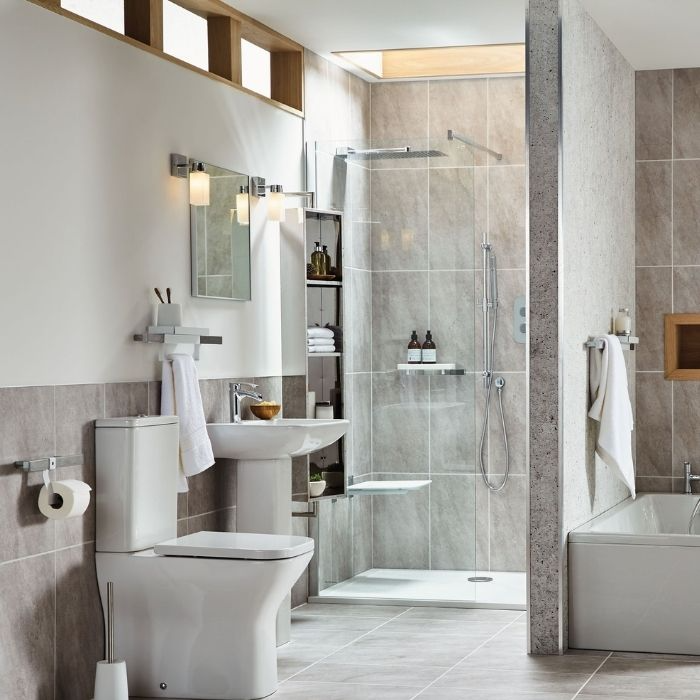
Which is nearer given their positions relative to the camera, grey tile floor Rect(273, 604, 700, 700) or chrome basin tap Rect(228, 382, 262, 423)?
grey tile floor Rect(273, 604, 700, 700)

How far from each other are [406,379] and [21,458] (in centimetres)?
237

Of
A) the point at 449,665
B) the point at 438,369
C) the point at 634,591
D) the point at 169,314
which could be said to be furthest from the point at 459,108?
the point at 449,665

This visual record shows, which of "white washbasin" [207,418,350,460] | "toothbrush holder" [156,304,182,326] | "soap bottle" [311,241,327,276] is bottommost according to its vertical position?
"white washbasin" [207,418,350,460]

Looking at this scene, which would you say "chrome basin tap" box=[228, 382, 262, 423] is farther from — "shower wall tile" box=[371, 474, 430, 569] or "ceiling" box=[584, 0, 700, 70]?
"ceiling" box=[584, 0, 700, 70]

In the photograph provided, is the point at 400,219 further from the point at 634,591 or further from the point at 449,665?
the point at 449,665

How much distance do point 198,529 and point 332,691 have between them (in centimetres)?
98

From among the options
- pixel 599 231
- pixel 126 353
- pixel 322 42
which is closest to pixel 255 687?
pixel 126 353

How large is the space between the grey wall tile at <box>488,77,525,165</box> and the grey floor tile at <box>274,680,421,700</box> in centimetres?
321

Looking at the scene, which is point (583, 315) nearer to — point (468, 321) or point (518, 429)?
point (468, 321)

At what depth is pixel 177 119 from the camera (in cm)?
487

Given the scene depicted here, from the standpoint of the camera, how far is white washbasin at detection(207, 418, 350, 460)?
16.1 feet

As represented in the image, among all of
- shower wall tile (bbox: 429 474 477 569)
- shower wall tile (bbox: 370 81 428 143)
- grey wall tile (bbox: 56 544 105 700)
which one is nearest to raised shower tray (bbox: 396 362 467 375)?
shower wall tile (bbox: 429 474 477 569)

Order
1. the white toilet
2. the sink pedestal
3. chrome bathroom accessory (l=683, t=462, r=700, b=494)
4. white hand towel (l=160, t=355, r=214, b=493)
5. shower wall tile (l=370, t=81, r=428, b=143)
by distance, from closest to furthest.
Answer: the white toilet → white hand towel (l=160, t=355, r=214, b=493) → the sink pedestal → chrome bathroom accessory (l=683, t=462, r=700, b=494) → shower wall tile (l=370, t=81, r=428, b=143)

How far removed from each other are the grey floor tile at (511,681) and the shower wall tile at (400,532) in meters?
1.30
